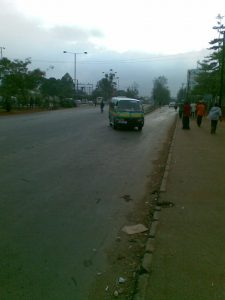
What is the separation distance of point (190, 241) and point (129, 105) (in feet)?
76.0

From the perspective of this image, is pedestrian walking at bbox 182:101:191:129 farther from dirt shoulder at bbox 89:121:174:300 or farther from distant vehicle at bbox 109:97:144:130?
dirt shoulder at bbox 89:121:174:300

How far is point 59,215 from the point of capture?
22.5 ft

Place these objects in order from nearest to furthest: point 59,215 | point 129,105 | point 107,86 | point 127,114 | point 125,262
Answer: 1. point 125,262
2. point 59,215
3. point 127,114
4. point 129,105
5. point 107,86

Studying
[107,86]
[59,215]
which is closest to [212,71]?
[59,215]

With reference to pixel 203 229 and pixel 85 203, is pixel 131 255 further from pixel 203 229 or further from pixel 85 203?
pixel 85 203

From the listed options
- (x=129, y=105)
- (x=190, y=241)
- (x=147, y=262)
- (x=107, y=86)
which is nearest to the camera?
(x=147, y=262)

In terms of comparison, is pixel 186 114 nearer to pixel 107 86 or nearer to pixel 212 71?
pixel 212 71

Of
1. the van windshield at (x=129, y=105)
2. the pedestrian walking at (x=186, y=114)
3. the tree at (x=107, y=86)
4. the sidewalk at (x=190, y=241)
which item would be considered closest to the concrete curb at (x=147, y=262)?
the sidewalk at (x=190, y=241)

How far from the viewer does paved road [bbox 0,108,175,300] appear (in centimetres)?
454

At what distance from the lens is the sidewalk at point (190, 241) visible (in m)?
4.28

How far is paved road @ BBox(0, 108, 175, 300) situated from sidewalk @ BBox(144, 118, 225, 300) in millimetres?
716

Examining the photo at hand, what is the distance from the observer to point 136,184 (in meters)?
9.86

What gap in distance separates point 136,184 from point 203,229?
12.1ft

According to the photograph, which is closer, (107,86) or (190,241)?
(190,241)
